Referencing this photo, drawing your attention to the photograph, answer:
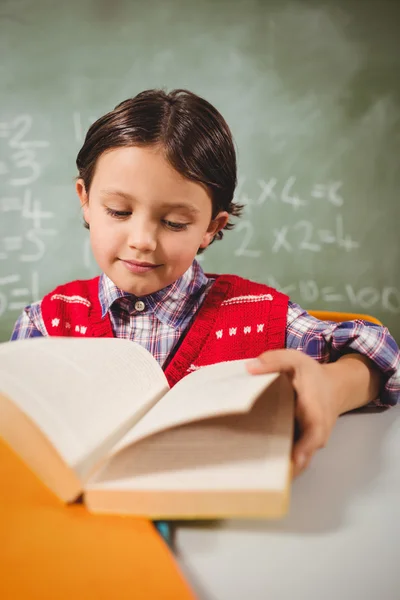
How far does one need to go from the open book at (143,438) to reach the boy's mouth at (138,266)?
0.21 meters

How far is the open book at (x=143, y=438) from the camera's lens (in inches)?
9.8

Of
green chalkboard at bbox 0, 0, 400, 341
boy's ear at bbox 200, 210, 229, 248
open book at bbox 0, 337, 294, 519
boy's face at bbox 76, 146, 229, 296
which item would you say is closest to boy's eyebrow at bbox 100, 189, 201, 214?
boy's face at bbox 76, 146, 229, 296

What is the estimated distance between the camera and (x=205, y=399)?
0.29 metres

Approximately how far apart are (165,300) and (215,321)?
74 millimetres

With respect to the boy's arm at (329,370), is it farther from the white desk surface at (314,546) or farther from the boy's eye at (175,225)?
the boy's eye at (175,225)

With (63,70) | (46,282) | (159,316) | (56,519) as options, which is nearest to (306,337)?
(159,316)

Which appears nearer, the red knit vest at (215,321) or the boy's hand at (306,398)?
the boy's hand at (306,398)

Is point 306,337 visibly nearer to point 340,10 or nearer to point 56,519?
point 56,519

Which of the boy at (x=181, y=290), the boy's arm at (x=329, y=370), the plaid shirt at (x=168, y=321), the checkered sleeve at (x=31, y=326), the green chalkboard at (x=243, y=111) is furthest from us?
the green chalkboard at (x=243, y=111)

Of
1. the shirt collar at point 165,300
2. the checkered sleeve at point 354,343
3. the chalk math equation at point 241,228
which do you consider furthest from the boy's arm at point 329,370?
the chalk math equation at point 241,228

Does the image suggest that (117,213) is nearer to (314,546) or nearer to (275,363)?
(275,363)

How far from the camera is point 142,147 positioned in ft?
1.73

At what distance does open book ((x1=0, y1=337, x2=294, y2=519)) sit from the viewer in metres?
0.25

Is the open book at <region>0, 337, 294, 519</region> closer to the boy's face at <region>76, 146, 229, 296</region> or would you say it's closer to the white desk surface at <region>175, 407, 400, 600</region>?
the white desk surface at <region>175, 407, 400, 600</region>
